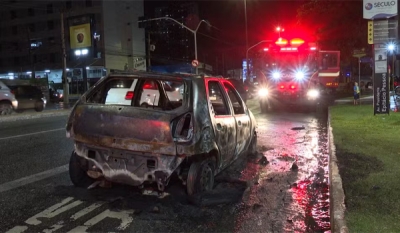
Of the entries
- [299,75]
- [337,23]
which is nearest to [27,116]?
[299,75]

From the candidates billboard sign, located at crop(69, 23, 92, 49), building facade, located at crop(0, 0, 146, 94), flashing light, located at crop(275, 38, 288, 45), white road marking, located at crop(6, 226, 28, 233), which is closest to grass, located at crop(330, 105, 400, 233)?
white road marking, located at crop(6, 226, 28, 233)

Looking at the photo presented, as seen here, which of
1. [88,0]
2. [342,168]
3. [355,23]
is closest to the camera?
[342,168]

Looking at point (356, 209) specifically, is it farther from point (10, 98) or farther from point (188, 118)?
point (10, 98)

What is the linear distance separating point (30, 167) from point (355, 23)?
909 inches

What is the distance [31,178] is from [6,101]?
49.8 ft

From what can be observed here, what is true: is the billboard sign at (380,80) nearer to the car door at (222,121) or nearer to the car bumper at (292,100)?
the car bumper at (292,100)

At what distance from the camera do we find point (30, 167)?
7.34 meters

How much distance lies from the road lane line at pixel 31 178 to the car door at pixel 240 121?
10.3 ft

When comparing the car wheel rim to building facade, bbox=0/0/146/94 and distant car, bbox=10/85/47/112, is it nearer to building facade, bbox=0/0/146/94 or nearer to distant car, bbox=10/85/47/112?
distant car, bbox=10/85/47/112

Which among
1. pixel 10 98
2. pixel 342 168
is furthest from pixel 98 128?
pixel 10 98

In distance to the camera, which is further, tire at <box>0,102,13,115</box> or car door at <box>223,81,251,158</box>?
tire at <box>0,102,13,115</box>

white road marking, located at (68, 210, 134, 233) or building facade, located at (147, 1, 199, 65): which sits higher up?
building facade, located at (147, 1, 199, 65)

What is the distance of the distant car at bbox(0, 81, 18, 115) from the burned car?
52.2 feet

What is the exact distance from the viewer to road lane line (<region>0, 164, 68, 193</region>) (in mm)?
6082
